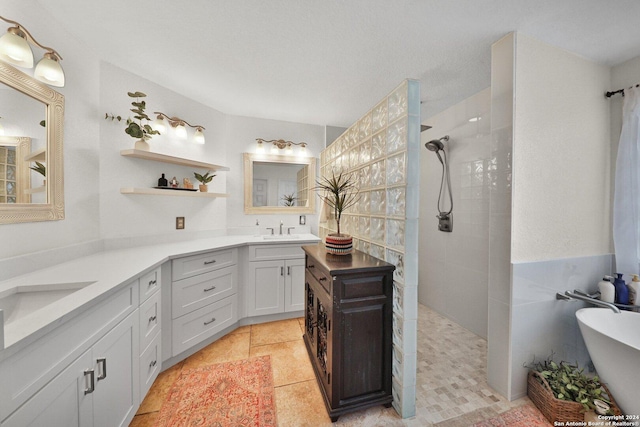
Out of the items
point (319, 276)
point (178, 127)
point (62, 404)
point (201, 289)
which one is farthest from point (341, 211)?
point (178, 127)

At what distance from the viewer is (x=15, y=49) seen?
117cm

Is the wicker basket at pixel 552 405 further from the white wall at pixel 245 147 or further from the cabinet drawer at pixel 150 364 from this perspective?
the white wall at pixel 245 147

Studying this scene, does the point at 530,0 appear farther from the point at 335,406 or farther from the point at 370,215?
the point at 335,406

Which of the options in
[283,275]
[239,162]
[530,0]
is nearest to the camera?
[530,0]

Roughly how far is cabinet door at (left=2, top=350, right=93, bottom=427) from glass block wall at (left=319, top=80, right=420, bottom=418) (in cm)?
154

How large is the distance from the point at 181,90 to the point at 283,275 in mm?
2205

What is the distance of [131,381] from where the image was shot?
1.31 metres

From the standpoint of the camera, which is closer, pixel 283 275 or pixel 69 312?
pixel 69 312

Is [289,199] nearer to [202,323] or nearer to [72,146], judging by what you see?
[202,323]

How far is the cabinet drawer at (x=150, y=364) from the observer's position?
144 centimetres

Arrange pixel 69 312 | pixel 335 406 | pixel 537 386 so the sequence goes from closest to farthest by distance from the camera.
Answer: pixel 69 312 < pixel 335 406 < pixel 537 386

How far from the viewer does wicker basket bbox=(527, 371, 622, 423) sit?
133 cm

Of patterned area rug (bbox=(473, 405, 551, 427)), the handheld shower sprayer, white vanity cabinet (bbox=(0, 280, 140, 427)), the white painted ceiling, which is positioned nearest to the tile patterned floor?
patterned area rug (bbox=(473, 405, 551, 427))

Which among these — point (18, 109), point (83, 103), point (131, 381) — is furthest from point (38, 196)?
point (131, 381)
